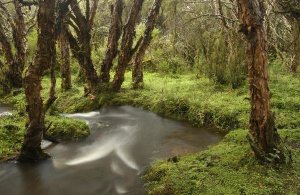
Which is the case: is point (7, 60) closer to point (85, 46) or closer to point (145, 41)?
point (85, 46)

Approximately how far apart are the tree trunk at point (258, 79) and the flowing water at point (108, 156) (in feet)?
5.51

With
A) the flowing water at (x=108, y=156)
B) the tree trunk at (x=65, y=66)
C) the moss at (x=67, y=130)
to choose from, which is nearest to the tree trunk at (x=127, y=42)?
the flowing water at (x=108, y=156)

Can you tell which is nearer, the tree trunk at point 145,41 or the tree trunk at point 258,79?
the tree trunk at point 258,79

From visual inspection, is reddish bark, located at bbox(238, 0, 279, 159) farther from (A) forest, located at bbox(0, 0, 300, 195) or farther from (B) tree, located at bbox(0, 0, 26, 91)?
(B) tree, located at bbox(0, 0, 26, 91)

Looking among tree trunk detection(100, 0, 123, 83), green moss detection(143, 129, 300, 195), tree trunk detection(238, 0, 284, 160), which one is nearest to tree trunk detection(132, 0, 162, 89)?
tree trunk detection(100, 0, 123, 83)

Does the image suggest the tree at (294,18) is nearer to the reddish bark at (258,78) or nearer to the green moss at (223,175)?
the reddish bark at (258,78)

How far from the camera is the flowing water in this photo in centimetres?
563

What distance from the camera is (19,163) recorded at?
6.34m

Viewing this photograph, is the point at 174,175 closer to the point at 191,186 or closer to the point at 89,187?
the point at 191,186

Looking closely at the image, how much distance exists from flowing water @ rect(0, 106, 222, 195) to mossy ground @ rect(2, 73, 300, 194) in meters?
0.44

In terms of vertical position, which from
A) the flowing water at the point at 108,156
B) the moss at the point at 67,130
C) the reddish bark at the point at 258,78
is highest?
the reddish bark at the point at 258,78

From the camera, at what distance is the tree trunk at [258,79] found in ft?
17.4

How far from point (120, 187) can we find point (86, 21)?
280 inches

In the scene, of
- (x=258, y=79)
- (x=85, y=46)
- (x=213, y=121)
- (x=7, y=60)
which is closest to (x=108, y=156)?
(x=213, y=121)
